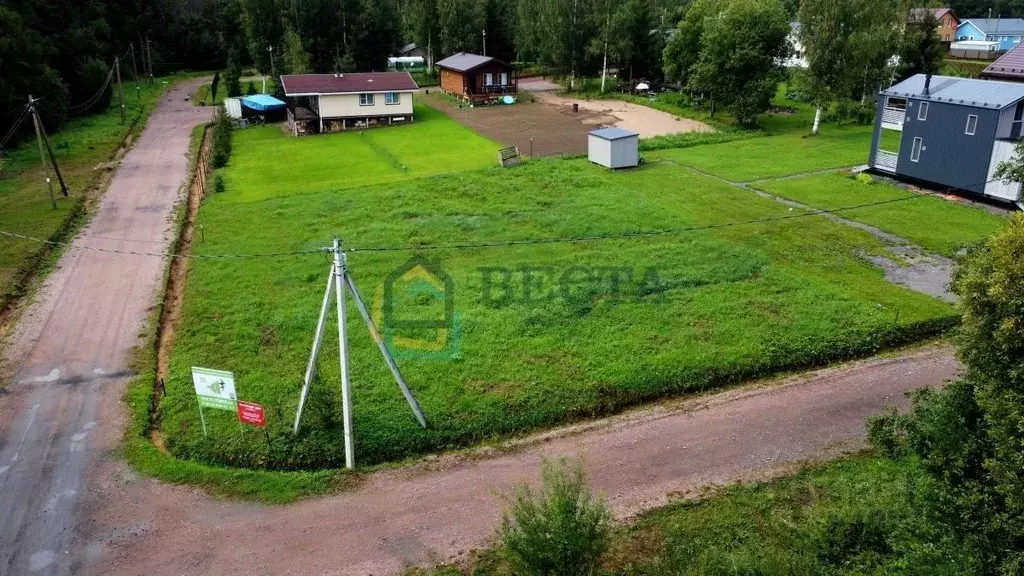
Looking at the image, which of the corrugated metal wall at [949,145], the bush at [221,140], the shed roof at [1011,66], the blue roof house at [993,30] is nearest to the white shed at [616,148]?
the corrugated metal wall at [949,145]

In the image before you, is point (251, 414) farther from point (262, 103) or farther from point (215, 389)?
point (262, 103)

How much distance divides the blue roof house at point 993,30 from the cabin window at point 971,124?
66527mm

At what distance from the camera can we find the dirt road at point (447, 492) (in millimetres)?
11289

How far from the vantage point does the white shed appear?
32906mm

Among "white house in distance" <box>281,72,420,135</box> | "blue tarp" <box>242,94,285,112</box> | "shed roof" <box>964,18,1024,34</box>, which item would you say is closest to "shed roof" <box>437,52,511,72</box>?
"white house in distance" <box>281,72,420,135</box>

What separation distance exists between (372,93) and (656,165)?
1981 cm

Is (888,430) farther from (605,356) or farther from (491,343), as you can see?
(491,343)

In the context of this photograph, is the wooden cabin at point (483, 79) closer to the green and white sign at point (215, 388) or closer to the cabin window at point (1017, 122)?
the cabin window at point (1017, 122)

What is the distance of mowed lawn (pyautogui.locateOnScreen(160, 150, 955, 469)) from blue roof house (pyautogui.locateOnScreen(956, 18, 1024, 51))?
7436 centimetres

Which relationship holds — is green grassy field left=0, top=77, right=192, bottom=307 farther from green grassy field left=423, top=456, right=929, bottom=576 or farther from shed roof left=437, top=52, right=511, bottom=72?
shed roof left=437, top=52, right=511, bottom=72

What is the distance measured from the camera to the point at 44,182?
31.7m

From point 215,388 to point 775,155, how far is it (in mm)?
30359

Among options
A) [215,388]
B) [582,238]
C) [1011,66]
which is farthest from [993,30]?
[215,388]

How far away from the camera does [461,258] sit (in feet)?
74.6
